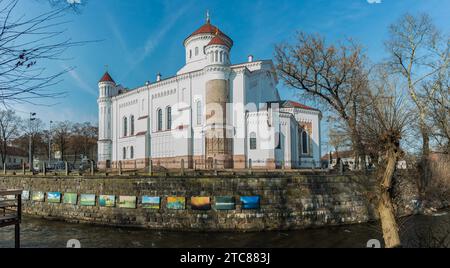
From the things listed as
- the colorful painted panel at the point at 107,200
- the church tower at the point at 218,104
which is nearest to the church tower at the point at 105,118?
the church tower at the point at 218,104

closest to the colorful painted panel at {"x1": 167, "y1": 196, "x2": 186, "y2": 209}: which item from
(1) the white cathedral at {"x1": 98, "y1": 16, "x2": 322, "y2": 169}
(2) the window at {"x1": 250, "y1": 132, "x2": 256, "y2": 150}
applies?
(1) the white cathedral at {"x1": 98, "y1": 16, "x2": 322, "y2": 169}

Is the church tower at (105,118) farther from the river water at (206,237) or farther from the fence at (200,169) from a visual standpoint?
the river water at (206,237)

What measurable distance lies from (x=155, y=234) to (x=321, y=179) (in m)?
11.1

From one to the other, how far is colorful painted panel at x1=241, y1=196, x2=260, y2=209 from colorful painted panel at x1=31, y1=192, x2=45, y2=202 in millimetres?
16158

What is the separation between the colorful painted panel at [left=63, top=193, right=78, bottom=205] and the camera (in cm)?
1971

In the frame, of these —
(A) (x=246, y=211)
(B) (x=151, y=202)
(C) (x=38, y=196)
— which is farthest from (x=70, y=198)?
(A) (x=246, y=211)

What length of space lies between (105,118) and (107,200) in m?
29.4

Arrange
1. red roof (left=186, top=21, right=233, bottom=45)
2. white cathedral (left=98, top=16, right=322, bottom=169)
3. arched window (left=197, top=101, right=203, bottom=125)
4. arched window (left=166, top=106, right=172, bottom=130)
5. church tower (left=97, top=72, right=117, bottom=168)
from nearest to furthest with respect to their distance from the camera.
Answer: white cathedral (left=98, top=16, right=322, bottom=169), arched window (left=197, top=101, right=203, bottom=125), arched window (left=166, top=106, right=172, bottom=130), red roof (left=186, top=21, right=233, bottom=45), church tower (left=97, top=72, right=117, bottom=168)

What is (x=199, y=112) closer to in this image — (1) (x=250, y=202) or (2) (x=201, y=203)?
(2) (x=201, y=203)

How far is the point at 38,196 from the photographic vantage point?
867 inches

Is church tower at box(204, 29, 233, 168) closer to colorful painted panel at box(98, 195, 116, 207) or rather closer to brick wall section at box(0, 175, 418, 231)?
brick wall section at box(0, 175, 418, 231)

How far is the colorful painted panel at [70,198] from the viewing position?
19709 millimetres

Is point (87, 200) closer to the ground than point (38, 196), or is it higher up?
higher up

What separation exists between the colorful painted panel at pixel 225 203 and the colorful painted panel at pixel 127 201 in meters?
5.41
